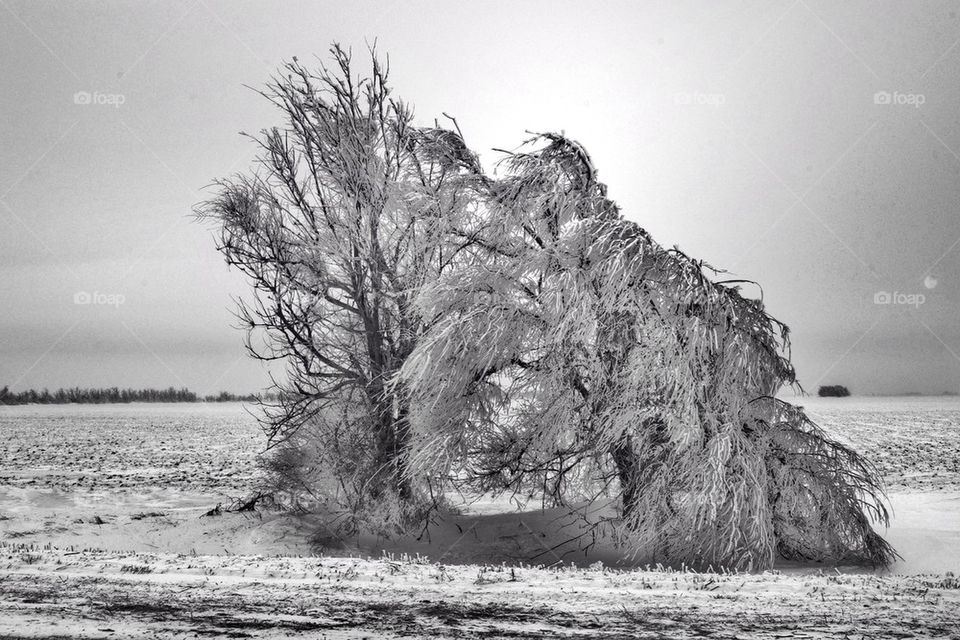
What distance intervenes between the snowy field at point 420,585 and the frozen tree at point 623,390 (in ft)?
3.00

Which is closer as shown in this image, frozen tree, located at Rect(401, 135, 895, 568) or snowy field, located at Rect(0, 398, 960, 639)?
snowy field, located at Rect(0, 398, 960, 639)

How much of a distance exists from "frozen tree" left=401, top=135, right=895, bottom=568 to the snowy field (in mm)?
913

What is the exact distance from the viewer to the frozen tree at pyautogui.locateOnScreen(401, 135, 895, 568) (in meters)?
9.55

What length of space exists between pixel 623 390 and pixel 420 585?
447 cm

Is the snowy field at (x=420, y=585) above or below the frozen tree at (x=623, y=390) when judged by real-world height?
below

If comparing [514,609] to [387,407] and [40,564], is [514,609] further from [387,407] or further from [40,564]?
[387,407]

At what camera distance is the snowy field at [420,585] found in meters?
5.29

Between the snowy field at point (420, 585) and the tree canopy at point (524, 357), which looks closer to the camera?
the snowy field at point (420, 585)

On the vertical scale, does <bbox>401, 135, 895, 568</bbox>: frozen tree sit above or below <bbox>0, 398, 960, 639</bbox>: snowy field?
above

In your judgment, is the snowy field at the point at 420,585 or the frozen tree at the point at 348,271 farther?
the frozen tree at the point at 348,271

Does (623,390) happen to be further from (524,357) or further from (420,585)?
(420,585)

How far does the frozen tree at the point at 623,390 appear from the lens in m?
9.55

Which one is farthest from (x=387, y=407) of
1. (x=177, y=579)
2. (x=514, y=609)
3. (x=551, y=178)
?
(x=514, y=609)

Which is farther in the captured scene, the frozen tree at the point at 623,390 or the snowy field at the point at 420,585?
the frozen tree at the point at 623,390
